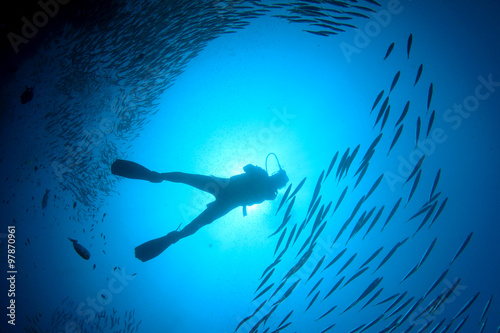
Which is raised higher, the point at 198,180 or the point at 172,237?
the point at 198,180

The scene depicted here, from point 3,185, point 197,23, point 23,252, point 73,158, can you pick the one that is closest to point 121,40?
point 197,23

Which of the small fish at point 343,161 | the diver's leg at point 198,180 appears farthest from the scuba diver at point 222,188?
the small fish at point 343,161

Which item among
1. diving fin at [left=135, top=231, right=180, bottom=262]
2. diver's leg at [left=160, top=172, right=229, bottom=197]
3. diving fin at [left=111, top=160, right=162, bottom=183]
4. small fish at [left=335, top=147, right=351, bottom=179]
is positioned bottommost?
small fish at [left=335, top=147, right=351, bottom=179]

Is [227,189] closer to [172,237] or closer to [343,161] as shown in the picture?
[172,237]

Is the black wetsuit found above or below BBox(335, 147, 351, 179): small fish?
above

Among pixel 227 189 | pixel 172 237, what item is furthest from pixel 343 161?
pixel 172 237

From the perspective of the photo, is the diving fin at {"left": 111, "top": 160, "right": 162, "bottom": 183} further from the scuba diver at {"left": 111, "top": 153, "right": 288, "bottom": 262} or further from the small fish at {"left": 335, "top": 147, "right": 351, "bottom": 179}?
the small fish at {"left": 335, "top": 147, "right": 351, "bottom": 179}

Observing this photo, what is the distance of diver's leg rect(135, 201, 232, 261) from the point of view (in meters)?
4.70

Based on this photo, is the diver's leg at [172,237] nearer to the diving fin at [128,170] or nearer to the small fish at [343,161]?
the diving fin at [128,170]

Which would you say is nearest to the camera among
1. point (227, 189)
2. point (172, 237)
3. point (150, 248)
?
point (150, 248)

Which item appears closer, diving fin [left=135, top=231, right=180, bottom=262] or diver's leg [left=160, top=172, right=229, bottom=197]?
diving fin [left=135, top=231, right=180, bottom=262]

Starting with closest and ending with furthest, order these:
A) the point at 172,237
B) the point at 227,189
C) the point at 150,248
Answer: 1. the point at 150,248
2. the point at 172,237
3. the point at 227,189

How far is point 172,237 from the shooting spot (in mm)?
4941

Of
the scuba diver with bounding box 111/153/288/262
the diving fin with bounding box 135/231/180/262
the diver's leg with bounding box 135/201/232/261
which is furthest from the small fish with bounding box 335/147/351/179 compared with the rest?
the diving fin with bounding box 135/231/180/262
